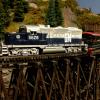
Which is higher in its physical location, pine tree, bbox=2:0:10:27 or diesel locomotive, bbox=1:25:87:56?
pine tree, bbox=2:0:10:27

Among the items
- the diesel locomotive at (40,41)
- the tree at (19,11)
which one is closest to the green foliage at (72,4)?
the tree at (19,11)

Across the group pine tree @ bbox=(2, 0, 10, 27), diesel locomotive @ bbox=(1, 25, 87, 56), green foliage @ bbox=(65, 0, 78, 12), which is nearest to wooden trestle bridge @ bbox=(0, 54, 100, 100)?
diesel locomotive @ bbox=(1, 25, 87, 56)

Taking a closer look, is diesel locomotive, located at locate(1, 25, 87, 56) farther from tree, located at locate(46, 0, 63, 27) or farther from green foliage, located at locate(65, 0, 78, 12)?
green foliage, located at locate(65, 0, 78, 12)

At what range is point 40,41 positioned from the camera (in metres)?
33.1

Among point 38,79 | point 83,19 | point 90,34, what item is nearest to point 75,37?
point 90,34

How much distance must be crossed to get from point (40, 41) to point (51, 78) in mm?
7532

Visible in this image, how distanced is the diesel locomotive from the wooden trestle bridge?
2995 millimetres

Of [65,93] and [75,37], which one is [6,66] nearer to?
[65,93]

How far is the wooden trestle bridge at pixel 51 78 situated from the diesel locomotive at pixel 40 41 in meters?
2.99

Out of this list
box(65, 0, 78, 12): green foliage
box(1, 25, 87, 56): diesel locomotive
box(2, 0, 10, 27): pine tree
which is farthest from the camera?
box(65, 0, 78, 12): green foliage

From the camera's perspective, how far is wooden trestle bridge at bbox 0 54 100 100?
2297 cm

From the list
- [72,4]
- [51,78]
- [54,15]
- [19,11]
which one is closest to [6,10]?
[19,11]

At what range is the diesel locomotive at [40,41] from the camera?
30.9 metres

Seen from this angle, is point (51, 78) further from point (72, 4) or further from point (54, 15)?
point (72, 4)
